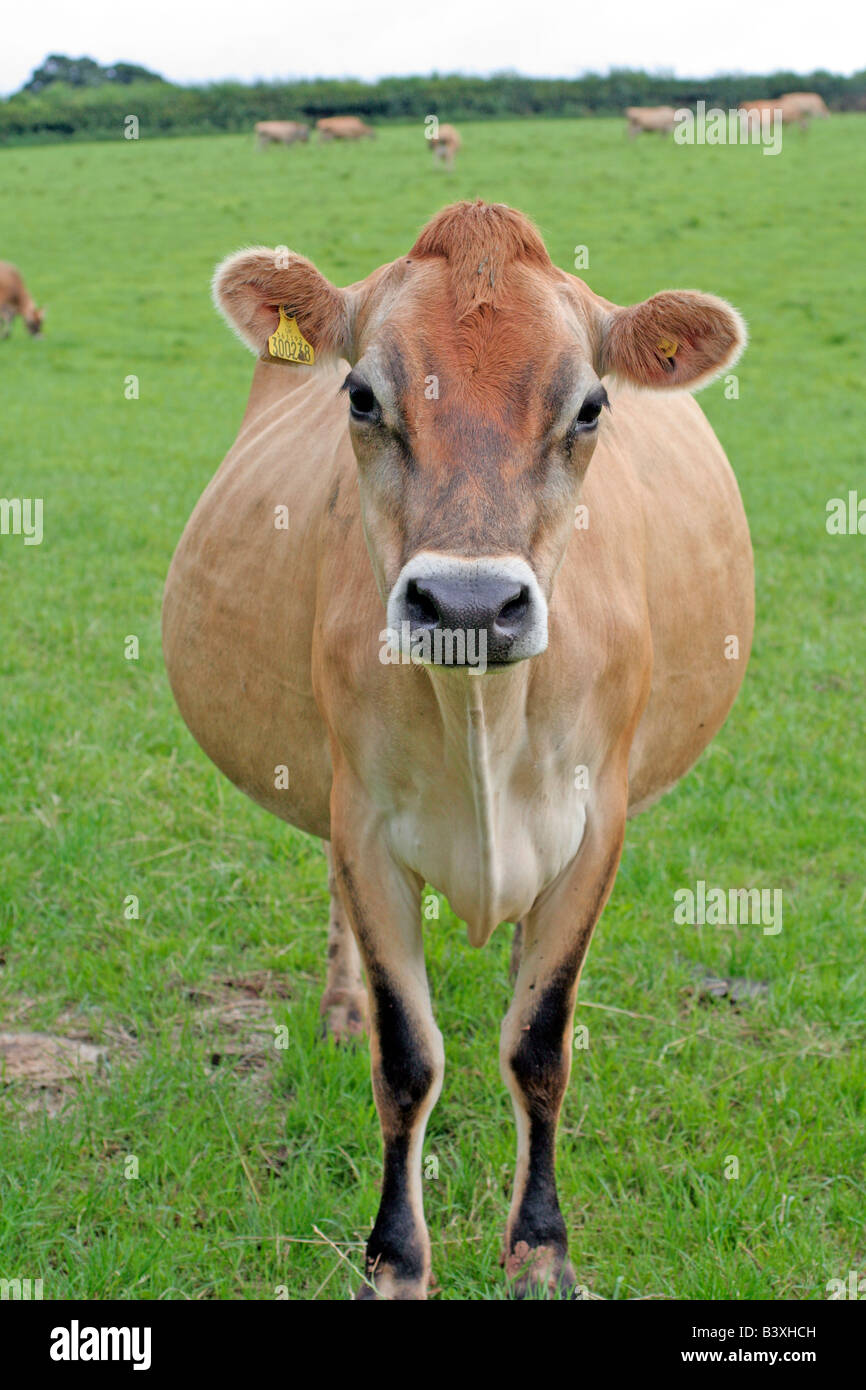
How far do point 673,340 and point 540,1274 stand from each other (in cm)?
204

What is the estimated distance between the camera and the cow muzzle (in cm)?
226

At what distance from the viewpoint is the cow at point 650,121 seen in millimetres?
38312

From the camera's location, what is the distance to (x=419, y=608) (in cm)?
233

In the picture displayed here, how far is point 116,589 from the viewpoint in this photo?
27.6 ft

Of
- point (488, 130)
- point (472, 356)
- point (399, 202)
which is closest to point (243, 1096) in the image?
point (472, 356)

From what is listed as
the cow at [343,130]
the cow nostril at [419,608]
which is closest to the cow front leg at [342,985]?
the cow nostril at [419,608]

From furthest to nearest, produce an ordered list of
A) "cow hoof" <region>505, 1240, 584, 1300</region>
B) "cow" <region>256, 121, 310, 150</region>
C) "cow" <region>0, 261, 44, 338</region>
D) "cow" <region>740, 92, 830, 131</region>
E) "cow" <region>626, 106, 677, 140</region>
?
"cow" <region>256, 121, 310, 150</region>
"cow" <region>740, 92, 830, 131</region>
"cow" <region>626, 106, 677, 140</region>
"cow" <region>0, 261, 44, 338</region>
"cow hoof" <region>505, 1240, 584, 1300</region>

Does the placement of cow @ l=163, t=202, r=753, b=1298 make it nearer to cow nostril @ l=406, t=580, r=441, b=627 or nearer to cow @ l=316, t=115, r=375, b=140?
cow nostril @ l=406, t=580, r=441, b=627

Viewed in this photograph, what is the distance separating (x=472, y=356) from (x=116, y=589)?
20.2 ft

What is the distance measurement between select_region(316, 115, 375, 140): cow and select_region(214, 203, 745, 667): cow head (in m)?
43.0

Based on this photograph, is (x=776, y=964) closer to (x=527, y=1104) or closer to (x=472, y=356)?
(x=527, y=1104)

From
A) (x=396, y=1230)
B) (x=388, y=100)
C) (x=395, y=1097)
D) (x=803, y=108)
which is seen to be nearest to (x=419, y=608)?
(x=395, y=1097)

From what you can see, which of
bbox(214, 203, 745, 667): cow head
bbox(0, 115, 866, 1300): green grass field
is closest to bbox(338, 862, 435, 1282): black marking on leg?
bbox(0, 115, 866, 1300): green grass field

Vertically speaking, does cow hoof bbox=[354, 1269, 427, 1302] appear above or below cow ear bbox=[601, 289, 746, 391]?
below
